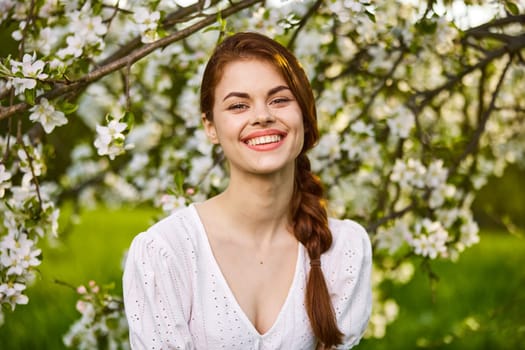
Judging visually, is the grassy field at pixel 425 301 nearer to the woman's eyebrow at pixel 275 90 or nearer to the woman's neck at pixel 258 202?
the woman's neck at pixel 258 202

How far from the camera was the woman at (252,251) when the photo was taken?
1860 millimetres

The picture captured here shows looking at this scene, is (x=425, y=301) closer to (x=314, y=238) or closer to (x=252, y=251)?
A: (x=314, y=238)

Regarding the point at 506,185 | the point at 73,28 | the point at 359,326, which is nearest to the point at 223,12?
the point at 73,28

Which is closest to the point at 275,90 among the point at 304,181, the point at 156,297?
the point at 304,181

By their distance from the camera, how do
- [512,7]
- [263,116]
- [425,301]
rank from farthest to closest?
1. [425,301]
2. [512,7]
3. [263,116]

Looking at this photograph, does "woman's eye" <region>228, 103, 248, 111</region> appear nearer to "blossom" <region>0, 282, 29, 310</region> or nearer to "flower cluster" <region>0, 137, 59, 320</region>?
"flower cluster" <region>0, 137, 59, 320</region>

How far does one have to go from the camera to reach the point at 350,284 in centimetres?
207

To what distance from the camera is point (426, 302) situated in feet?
A: 15.2

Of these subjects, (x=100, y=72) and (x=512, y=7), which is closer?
(x=100, y=72)

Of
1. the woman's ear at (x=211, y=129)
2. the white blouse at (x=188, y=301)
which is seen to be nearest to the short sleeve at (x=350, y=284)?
the white blouse at (x=188, y=301)

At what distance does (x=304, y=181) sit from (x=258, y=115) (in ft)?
1.40

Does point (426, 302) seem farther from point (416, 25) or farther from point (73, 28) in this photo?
point (73, 28)

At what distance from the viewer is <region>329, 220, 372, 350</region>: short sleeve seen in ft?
6.79

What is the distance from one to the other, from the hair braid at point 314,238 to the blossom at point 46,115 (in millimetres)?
746
